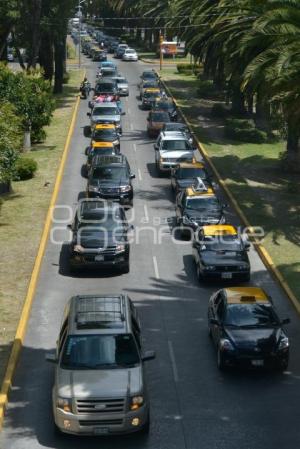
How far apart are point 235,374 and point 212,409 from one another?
233 cm

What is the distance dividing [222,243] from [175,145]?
1766 centimetres

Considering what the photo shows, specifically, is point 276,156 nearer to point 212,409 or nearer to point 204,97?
point 204,97

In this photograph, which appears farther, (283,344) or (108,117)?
(108,117)

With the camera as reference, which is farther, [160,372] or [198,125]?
[198,125]

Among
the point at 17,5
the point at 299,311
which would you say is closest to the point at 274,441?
the point at 299,311

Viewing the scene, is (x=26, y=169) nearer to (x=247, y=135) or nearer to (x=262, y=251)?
(x=262, y=251)

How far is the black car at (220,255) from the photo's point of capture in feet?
95.7

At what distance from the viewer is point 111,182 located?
131ft

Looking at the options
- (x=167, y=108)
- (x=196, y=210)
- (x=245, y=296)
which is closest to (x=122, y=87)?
(x=167, y=108)

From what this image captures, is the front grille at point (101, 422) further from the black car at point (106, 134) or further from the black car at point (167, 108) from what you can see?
the black car at point (167, 108)

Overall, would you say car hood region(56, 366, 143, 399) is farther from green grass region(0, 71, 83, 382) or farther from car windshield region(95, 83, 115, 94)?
car windshield region(95, 83, 115, 94)

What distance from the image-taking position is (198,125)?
61.7 metres

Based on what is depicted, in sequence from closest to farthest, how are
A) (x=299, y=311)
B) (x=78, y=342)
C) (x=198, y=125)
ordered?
(x=78, y=342) → (x=299, y=311) → (x=198, y=125)

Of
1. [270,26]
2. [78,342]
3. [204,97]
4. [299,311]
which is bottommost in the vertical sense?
[204,97]
